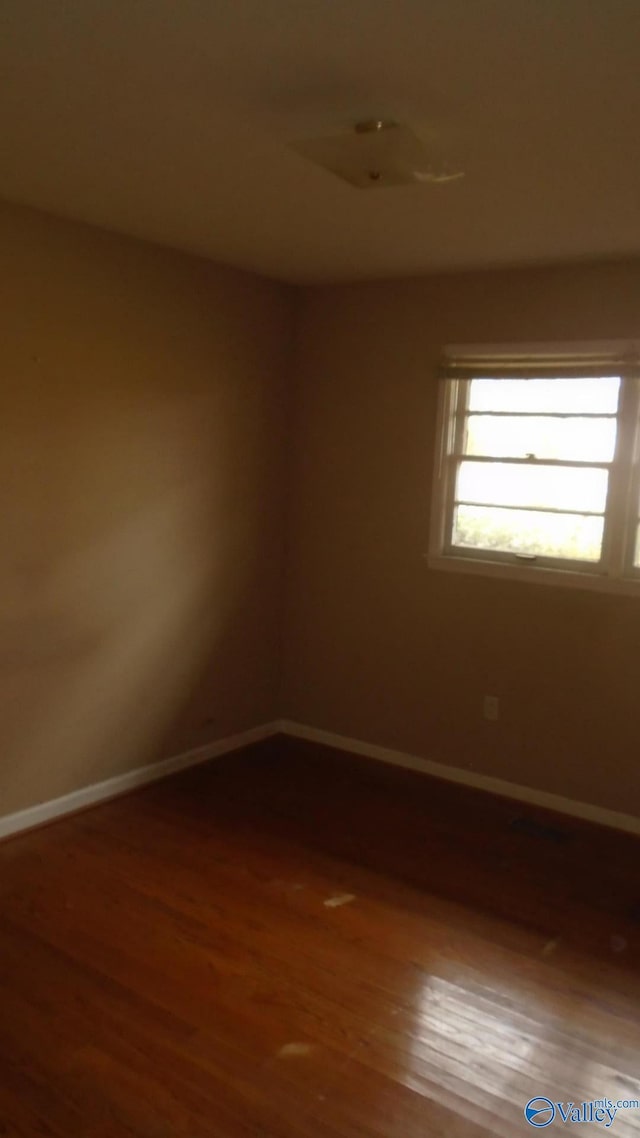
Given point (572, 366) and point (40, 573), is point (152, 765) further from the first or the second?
point (572, 366)

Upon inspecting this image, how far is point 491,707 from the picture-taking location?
404 cm

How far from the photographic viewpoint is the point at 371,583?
438cm

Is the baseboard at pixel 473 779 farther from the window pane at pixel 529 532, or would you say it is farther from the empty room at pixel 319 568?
the window pane at pixel 529 532

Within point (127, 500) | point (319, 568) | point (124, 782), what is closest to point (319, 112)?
point (127, 500)

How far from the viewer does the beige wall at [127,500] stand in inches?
129

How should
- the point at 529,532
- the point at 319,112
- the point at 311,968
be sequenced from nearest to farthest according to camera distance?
the point at 319,112
the point at 311,968
the point at 529,532

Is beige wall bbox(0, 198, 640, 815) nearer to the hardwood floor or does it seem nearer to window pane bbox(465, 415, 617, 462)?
window pane bbox(465, 415, 617, 462)

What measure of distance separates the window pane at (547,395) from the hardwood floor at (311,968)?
1.80 meters

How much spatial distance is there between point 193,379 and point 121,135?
163cm

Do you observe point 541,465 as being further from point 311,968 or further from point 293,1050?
point 293,1050

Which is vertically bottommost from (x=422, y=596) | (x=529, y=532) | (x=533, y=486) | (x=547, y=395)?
(x=422, y=596)

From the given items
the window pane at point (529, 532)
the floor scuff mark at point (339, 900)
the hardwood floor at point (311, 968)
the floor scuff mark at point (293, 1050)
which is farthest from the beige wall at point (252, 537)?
the floor scuff mark at point (293, 1050)

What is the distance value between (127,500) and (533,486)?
5.92 ft

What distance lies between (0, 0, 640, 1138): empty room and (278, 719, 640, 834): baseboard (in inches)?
0.6
